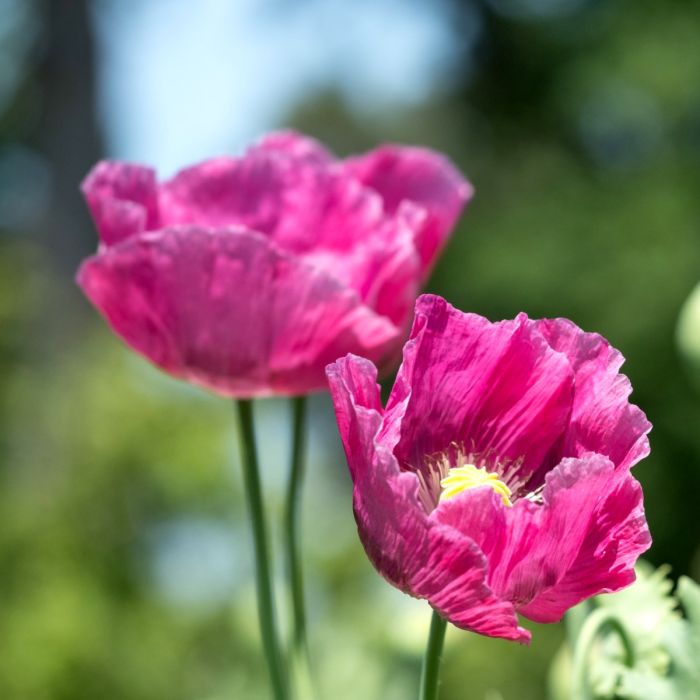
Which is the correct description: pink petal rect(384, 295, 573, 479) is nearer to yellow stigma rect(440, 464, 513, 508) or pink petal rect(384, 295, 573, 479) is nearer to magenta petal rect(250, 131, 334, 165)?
yellow stigma rect(440, 464, 513, 508)

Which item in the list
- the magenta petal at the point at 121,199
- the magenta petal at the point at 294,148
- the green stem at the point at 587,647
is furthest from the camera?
the magenta petal at the point at 294,148

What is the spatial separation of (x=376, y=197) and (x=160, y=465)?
3.17m

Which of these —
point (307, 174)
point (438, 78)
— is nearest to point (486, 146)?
point (438, 78)

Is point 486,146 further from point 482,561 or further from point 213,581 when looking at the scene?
point 482,561

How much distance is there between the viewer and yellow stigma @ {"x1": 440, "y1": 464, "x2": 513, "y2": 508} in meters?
0.45

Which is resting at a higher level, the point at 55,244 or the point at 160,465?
the point at 160,465

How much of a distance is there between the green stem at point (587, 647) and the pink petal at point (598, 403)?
0.11 meters

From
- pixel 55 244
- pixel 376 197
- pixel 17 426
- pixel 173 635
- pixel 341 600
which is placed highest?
pixel 376 197

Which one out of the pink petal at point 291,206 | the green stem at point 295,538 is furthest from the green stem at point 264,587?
the pink petal at point 291,206

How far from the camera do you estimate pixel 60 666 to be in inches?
131

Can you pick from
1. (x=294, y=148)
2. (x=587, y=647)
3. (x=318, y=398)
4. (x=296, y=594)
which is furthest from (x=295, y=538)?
(x=318, y=398)

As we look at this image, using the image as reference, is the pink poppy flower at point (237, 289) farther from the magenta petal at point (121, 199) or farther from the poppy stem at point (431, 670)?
the poppy stem at point (431, 670)

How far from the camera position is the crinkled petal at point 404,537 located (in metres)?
0.40

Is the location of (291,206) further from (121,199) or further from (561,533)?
(561,533)
